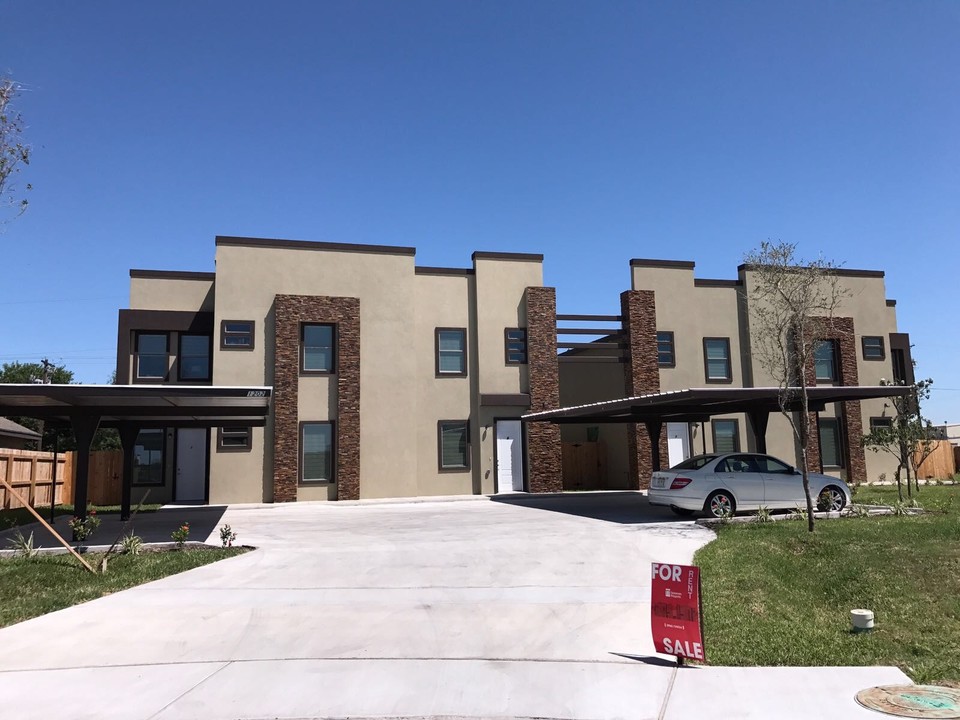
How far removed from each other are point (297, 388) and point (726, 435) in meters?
16.1

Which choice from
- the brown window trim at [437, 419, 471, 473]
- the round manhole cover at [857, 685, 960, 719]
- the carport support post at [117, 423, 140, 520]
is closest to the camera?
the round manhole cover at [857, 685, 960, 719]

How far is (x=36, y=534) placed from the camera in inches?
610

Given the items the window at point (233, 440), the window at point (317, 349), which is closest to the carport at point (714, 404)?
the window at point (317, 349)

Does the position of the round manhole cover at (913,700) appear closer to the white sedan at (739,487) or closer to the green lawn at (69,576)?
the green lawn at (69,576)

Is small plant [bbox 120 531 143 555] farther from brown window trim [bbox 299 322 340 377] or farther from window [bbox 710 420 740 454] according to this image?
window [bbox 710 420 740 454]

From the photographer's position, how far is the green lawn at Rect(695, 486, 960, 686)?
6.75 m

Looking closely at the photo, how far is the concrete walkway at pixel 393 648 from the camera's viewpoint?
5660 millimetres

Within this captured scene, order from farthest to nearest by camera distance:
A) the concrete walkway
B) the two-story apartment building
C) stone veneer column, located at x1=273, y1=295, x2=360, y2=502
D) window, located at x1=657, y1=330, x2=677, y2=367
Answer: window, located at x1=657, y1=330, x2=677, y2=367 < the two-story apartment building < stone veneer column, located at x1=273, y1=295, x2=360, y2=502 < the concrete walkway

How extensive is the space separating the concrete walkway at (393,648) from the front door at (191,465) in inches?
519

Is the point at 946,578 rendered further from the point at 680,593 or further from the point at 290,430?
the point at 290,430

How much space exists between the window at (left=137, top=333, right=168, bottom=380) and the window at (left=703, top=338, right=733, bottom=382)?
767 inches

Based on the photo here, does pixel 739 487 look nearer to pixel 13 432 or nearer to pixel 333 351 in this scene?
pixel 333 351

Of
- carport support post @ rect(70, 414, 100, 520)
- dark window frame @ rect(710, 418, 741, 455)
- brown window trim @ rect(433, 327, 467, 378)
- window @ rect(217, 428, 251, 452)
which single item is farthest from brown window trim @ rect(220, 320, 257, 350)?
dark window frame @ rect(710, 418, 741, 455)

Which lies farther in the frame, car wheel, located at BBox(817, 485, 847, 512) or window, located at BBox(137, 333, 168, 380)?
window, located at BBox(137, 333, 168, 380)
